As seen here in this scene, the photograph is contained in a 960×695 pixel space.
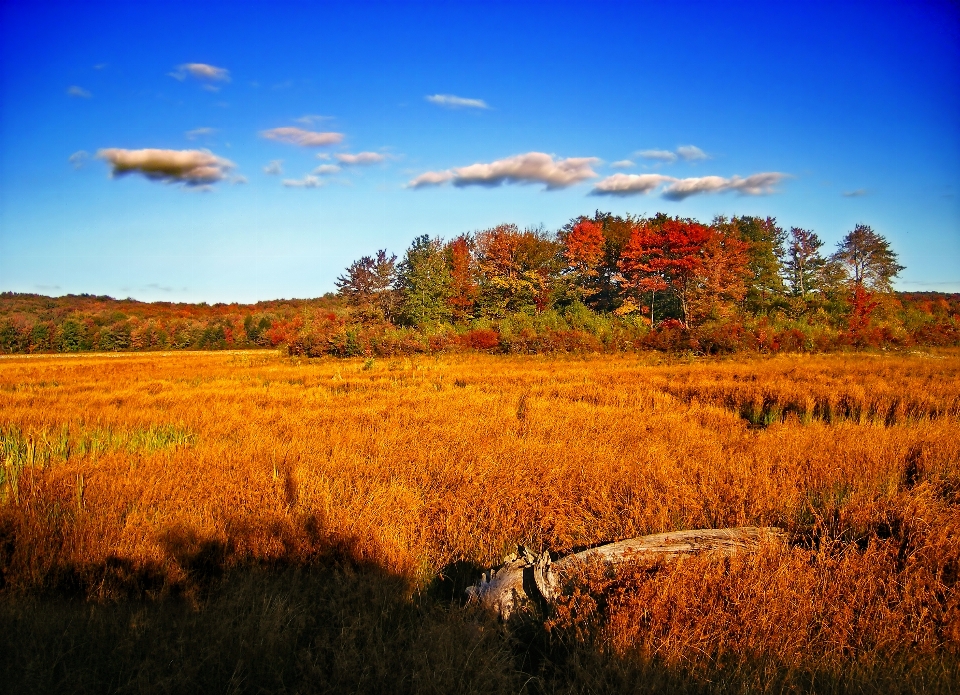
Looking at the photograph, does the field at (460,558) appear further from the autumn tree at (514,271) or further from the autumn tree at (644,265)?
the autumn tree at (514,271)

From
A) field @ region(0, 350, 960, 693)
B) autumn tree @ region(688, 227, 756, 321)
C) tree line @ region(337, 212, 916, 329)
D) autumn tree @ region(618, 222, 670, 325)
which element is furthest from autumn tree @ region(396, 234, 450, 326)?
field @ region(0, 350, 960, 693)

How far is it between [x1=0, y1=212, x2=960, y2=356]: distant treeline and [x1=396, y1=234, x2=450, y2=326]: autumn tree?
12 cm

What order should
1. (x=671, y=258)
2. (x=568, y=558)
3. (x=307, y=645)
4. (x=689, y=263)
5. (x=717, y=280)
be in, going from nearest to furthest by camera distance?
(x=307, y=645) < (x=568, y=558) < (x=717, y=280) < (x=689, y=263) < (x=671, y=258)

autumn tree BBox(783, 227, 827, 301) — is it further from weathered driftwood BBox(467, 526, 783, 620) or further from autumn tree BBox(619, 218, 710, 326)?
weathered driftwood BBox(467, 526, 783, 620)

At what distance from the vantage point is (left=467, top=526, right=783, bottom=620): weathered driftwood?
3455 millimetres

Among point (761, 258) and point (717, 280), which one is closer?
point (717, 280)

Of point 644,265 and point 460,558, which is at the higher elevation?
point 644,265

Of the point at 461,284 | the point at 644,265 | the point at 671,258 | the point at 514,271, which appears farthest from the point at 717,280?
the point at 461,284

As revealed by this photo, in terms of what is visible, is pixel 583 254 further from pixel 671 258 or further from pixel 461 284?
pixel 461 284

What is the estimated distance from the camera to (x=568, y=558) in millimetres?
3709

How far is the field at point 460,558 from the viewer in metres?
2.71

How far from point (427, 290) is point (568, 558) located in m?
42.1

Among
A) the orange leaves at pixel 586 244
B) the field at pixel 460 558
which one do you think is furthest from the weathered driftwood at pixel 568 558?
the orange leaves at pixel 586 244

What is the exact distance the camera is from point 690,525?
15.6 feet
